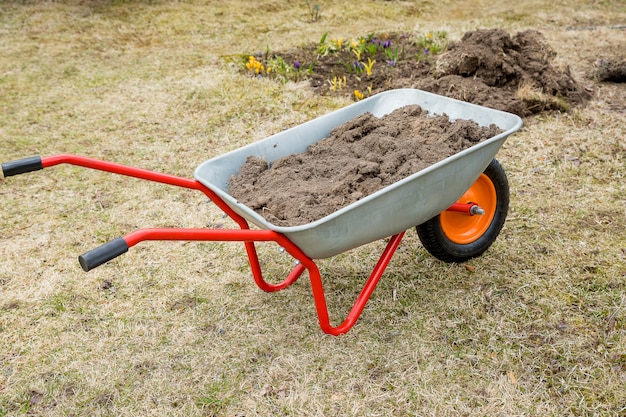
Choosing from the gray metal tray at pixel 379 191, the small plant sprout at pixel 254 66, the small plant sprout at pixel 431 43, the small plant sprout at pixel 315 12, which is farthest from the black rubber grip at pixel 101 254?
the small plant sprout at pixel 315 12

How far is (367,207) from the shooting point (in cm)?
206

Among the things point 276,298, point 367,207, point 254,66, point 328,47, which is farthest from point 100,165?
point 328,47

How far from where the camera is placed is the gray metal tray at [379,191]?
2037mm

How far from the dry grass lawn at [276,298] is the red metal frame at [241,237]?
0.18 metres

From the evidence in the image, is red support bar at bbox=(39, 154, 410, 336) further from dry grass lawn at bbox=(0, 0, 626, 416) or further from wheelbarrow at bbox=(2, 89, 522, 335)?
dry grass lawn at bbox=(0, 0, 626, 416)

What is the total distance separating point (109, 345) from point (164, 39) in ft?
18.2

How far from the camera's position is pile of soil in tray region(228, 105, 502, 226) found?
2303 mm

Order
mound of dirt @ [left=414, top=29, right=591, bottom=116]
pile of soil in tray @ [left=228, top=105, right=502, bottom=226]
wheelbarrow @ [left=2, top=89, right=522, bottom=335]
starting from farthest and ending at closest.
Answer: mound of dirt @ [left=414, top=29, right=591, bottom=116]
pile of soil in tray @ [left=228, top=105, right=502, bottom=226]
wheelbarrow @ [left=2, top=89, right=522, bottom=335]

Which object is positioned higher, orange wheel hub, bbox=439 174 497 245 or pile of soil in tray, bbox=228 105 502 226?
pile of soil in tray, bbox=228 105 502 226

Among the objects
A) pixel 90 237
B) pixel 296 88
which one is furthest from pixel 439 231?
pixel 296 88

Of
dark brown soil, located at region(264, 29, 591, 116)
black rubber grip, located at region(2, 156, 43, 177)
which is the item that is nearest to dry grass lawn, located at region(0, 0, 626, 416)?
dark brown soil, located at region(264, 29, 591, 116)

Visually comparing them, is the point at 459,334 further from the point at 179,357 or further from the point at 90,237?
the point at 90,237

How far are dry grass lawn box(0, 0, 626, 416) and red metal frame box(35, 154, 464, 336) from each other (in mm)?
176

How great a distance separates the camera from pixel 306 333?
2.61 m
